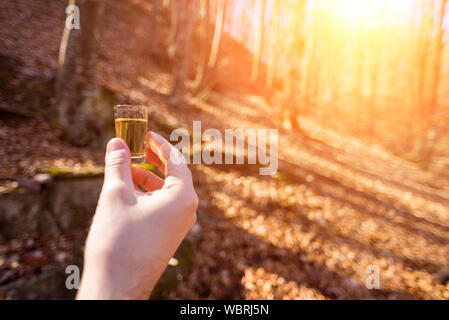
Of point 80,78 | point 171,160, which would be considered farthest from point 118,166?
point 80,78

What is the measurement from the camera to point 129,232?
1150 mm

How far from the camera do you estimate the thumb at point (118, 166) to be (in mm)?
1298

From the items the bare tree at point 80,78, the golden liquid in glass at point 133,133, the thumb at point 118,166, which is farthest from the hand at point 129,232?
Result: the bare tree at point 80,78

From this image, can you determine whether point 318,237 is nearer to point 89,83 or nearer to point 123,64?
point 89,83

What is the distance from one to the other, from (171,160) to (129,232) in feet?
1.85

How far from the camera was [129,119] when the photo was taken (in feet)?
5.87

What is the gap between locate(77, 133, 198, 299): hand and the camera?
1061mm

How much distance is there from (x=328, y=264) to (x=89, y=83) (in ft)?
19.9

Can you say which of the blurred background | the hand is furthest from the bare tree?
the hand

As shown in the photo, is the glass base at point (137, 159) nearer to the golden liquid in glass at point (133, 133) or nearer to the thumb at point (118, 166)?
the golden liquid in glass at point (133, 133)

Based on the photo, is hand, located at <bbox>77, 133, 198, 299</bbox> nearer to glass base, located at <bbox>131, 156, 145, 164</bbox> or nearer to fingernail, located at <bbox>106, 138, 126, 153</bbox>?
fingernail, located at <bbox>106, 138, 126, 153</bbox>

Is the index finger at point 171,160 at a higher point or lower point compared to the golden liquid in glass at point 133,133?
lower

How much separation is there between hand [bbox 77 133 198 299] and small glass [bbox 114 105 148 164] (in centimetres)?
28
